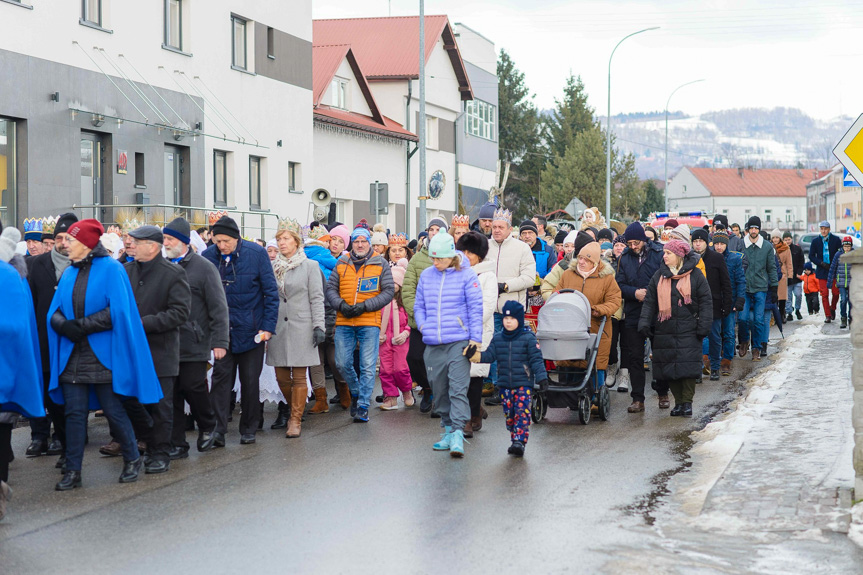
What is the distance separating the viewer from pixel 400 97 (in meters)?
42.1

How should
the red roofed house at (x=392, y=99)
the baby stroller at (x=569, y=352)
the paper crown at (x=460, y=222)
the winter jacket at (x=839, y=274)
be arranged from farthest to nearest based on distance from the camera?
the red roofed house at (x=392, y=99) → the winter jacket at (x=839, y=274) → the paper crown at (x=460, y=222) → the baby stroller at (x=569, y=352)

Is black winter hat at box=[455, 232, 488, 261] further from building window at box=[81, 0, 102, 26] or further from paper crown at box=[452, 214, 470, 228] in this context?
building window at box=[81, 0, 102, 26]

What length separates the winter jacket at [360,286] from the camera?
38.2ft

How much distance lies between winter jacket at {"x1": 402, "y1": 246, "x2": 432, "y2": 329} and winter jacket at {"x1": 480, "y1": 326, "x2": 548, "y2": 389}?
1.99 m

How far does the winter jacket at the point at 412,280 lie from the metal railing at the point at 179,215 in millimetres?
6893

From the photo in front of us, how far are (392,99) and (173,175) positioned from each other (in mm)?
17790

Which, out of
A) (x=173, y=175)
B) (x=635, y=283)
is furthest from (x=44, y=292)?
(x=173, y=175)

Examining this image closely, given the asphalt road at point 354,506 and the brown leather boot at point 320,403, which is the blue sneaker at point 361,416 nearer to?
the asphalt road at point 354,506

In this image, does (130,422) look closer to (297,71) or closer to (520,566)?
(520,566)

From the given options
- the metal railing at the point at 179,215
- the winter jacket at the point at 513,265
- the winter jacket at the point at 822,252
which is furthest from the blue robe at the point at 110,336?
the winter jacket at the point at 822,252

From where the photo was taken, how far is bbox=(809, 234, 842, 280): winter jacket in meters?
24.2

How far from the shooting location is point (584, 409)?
37.4 ft

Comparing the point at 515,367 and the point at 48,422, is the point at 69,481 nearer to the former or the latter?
the point at 48,422

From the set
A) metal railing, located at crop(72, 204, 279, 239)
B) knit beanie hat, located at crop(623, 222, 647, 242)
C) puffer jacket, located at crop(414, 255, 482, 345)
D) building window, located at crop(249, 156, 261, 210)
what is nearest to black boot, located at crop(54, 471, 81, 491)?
puffer jacket, located at crop(414, 255, 482, 345)
